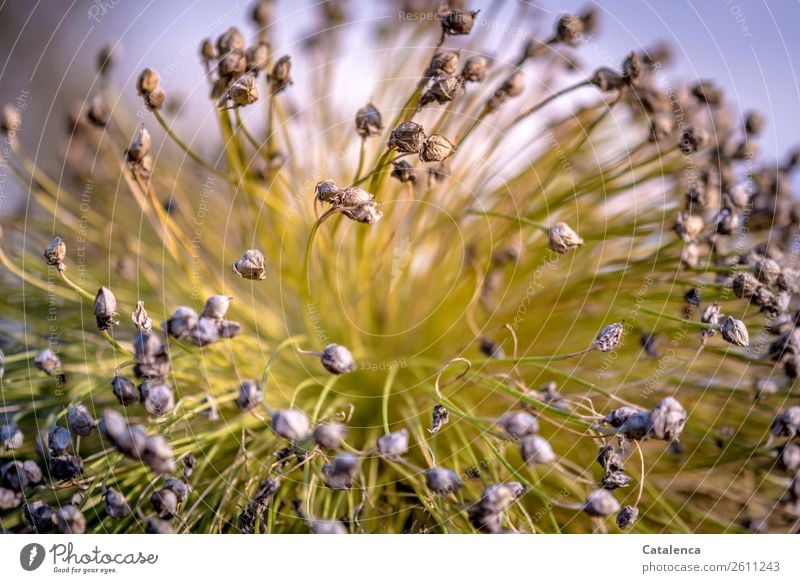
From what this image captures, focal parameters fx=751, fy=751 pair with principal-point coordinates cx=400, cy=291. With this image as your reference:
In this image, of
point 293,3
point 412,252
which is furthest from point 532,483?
point 293,3

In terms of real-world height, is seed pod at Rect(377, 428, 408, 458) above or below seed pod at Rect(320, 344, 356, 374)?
below

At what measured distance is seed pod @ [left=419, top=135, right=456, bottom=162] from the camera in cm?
78

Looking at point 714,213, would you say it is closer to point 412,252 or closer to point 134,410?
point 412,252

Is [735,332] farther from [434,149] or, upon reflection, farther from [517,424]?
[434,149]

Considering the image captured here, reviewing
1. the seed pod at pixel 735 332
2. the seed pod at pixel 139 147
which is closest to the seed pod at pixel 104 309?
the seed pod at pixel 139 147

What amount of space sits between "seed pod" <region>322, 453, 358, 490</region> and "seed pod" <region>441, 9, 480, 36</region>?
489mm

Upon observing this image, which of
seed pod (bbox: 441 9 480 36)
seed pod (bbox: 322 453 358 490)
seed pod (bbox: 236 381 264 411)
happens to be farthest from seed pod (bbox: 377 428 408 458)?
seed pod (bbox: 441 9 480 36)

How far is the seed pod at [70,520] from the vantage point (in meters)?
0.84

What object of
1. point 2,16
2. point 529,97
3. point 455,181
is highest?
point 2,16

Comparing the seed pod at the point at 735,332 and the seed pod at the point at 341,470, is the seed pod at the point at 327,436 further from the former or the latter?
the seed pod at the point at 735,332

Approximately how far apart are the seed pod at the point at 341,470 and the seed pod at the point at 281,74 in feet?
1.51

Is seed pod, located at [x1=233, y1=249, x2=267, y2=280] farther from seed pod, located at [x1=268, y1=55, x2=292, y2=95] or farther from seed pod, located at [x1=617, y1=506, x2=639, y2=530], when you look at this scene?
seed pod, located at [x1=617, y1=506, x2=639, y2=530]

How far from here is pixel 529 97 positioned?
3.81 feet
